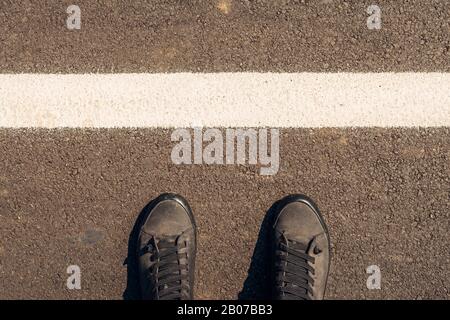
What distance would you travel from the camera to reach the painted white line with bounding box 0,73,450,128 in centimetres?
258

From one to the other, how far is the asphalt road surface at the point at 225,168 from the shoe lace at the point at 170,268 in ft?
0.44

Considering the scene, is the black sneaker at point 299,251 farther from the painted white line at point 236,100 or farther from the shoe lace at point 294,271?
the painted white line at point 236,100

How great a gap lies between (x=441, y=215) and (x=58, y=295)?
2572 millimetres

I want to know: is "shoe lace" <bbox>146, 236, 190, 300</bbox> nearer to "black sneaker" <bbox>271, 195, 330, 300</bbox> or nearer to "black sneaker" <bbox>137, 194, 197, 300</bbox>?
"black sneaker" <bbox>137, 194, 197, 300</bbox>

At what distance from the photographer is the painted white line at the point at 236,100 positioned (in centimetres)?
258

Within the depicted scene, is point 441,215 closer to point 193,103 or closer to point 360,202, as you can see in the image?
point 360,202

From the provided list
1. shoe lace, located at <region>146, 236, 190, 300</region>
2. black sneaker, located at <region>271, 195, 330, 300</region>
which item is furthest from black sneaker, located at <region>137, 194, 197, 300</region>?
black sneaker, located at <region>271, 195, 330, 300</region>

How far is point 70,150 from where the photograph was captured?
8.73 feet

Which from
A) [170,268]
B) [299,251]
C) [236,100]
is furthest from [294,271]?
[236,100]

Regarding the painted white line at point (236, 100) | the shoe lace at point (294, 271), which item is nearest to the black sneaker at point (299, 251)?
the shoe lace at point (294, 271)

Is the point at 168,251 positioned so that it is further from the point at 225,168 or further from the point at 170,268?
the point at 225,168

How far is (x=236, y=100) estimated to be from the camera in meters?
2.61

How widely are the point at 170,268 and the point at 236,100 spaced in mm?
1177
